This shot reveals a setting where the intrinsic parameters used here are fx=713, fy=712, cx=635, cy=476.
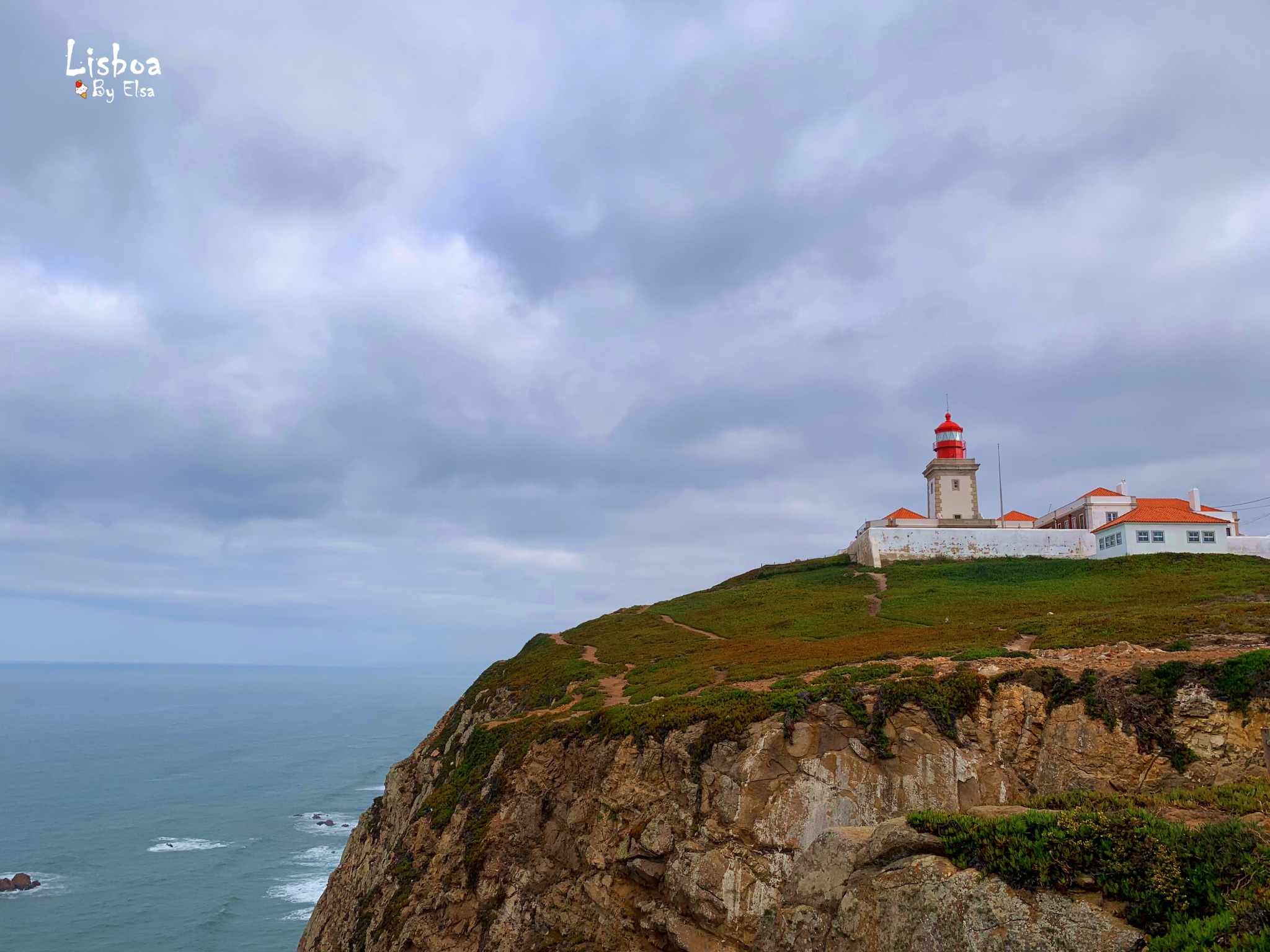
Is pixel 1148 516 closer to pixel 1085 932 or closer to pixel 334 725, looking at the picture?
pixel 1085 932

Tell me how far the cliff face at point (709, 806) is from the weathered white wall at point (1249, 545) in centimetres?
4657

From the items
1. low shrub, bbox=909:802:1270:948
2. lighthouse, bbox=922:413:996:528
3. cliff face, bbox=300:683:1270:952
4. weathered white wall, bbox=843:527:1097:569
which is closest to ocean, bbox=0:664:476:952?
cliff face, bbox=300:683:1270:952

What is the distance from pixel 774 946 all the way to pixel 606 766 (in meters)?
13.9

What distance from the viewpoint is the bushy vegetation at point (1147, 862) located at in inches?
261

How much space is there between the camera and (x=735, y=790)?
19.4 metres

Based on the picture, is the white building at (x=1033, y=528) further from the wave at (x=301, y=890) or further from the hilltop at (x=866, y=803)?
the wave at (x=301, y=890)

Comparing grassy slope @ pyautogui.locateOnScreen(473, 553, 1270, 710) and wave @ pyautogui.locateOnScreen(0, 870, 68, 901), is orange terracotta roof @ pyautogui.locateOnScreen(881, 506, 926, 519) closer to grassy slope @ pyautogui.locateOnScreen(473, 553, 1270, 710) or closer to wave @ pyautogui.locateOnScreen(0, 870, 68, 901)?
grassy slope @ pyautogui.locateOnScreen(473, 553, 1270, 710)

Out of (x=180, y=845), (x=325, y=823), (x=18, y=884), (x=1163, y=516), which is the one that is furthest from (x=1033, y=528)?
(x=18, y=884)

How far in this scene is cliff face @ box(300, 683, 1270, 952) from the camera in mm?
17719

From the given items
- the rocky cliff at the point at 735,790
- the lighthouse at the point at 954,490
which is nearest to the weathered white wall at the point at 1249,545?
the lighthouse at the point at 954,490

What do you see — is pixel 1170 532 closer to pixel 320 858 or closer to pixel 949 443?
pixel 949 443

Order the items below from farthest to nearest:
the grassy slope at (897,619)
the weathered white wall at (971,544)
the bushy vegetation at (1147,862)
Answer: the weathered white wall at (971,544) < the grassy slope at (897,619) < the bushy vegetation at (1147,862)

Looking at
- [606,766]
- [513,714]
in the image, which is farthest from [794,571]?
[606,766]

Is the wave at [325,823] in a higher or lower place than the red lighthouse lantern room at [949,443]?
lower
